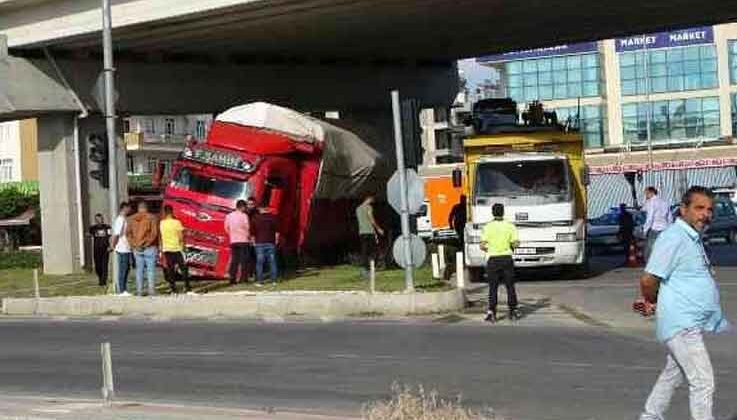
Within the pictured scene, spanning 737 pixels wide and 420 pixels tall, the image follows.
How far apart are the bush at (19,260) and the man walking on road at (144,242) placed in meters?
15.4

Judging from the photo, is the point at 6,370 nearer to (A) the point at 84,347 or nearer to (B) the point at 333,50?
(A) the point at 84,347

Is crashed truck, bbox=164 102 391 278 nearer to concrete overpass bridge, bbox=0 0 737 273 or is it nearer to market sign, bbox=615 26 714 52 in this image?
concrete overpass bridge, bbox=0 0 737 273

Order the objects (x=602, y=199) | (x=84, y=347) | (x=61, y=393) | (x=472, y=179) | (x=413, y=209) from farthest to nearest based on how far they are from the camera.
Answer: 1. (x=602, y=199)
2. (x=472, y=179)
3. (x=413, y=209)
4. (x=84, y=347)
5. (x=61, y=393)

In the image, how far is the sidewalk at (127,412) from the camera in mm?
8492

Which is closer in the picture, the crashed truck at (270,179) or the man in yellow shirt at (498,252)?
the man in yellow shirt at (498,252)

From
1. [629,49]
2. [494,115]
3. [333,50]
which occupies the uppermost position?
[629,49]

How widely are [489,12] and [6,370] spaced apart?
19.8 m

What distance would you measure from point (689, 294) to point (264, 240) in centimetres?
1669

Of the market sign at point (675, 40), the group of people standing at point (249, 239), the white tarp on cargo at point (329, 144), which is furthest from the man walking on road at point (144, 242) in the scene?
the market sign at point (675, 40)

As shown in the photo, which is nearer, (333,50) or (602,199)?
(333,50)

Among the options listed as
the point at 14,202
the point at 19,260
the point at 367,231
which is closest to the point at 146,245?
the point at 367,231

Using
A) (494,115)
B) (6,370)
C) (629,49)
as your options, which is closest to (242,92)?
(494,115)

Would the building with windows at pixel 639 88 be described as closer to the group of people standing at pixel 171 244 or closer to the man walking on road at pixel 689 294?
the group of people standing at pixel 171 244

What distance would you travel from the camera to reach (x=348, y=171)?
28812 mm
